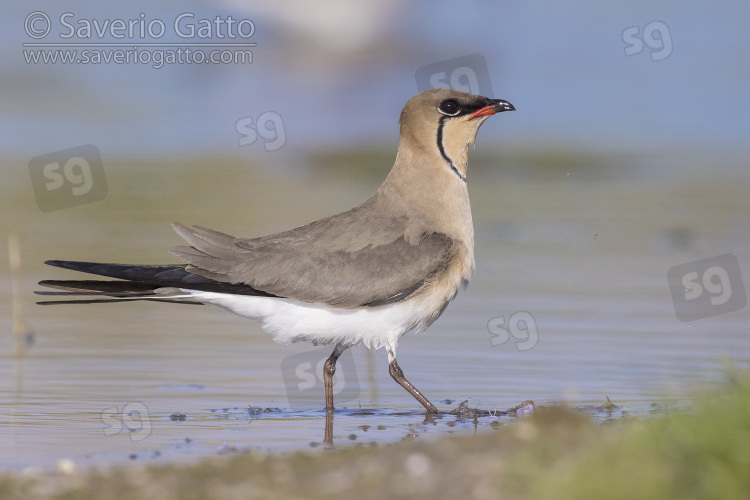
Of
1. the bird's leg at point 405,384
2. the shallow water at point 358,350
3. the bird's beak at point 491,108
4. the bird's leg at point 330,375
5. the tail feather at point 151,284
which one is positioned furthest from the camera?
the bird's beak at point 491,108

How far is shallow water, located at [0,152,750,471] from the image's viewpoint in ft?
22.6

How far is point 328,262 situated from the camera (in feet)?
24.0

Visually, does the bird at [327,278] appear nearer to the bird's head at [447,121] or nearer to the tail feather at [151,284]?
the tail feather at [151,284]

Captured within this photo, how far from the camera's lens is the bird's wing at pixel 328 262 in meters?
7.21

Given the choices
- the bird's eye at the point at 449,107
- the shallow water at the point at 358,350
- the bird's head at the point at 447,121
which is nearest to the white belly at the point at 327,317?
the shallow water at the point at 358,350

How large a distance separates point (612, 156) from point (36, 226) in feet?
32.2

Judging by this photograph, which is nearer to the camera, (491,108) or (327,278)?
(327,278)

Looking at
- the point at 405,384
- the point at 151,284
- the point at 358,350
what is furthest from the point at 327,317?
the point at 358,350

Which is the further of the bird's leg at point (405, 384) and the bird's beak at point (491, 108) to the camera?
the bird's beak at point (491, 108)

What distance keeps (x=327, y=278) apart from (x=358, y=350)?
6.88 feet

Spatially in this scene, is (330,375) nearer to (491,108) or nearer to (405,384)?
(405,384)

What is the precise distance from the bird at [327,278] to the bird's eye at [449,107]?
66 cm

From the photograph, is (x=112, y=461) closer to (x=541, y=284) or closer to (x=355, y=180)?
(x=541, y=284)

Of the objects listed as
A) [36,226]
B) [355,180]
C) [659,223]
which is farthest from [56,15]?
[659,223]
